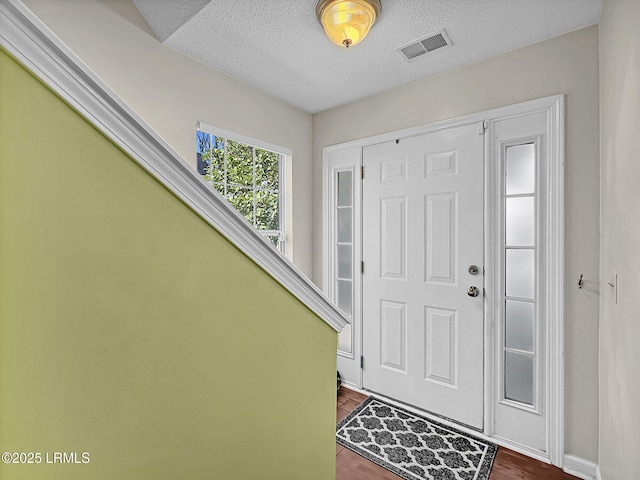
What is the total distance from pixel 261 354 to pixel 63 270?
549 millimetres

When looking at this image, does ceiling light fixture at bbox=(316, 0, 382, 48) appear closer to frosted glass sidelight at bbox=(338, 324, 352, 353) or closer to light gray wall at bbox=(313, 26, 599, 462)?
light gray wall at bbox=(313, 26, 599, 462)

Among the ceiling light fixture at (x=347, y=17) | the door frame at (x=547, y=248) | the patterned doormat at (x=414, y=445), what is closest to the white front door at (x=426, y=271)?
the door frame at (x=547, y=248)

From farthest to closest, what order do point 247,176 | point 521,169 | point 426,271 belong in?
point 247,176 < point 426,271 < point 521,169

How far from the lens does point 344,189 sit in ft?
9.37

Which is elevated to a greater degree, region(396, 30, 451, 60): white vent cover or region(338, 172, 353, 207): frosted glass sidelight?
region(396, 30, 451, 60): white vent cover

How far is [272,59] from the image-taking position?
2119mm

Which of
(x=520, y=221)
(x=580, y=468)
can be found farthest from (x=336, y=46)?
(x=580, y=468)

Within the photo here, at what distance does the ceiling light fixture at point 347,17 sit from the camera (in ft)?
5.08

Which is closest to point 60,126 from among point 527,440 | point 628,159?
point 628,159

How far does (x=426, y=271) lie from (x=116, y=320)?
210cm

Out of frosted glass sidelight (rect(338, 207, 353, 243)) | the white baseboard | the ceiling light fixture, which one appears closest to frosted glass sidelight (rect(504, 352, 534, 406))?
the white baseboard

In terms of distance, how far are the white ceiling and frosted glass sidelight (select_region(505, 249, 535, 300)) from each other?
128cm

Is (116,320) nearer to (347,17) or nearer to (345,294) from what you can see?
(347,17)

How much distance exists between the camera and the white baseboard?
1.72 m
